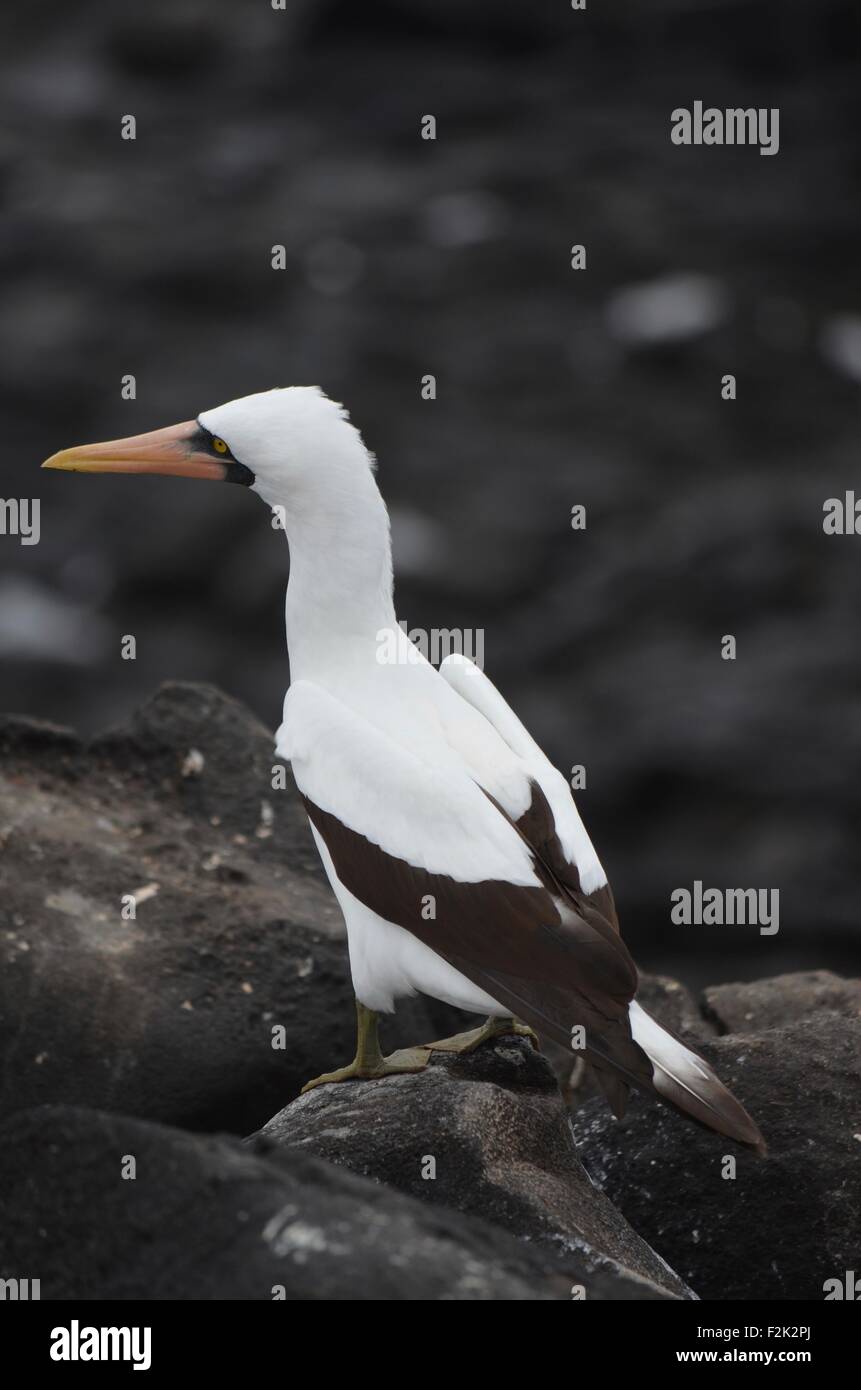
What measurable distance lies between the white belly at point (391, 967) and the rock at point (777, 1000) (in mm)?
1746

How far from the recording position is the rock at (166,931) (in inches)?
266

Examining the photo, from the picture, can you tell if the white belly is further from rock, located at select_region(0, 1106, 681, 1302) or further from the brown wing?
rock, located at select_region(0, 1106, 681, 1302)

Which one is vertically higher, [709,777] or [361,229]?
[361,229]

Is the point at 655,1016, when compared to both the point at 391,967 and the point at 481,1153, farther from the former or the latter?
the point at 481,1153

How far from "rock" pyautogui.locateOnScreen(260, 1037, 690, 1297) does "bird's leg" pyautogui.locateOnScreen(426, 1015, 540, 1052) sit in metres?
0.26

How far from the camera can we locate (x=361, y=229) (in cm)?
1845

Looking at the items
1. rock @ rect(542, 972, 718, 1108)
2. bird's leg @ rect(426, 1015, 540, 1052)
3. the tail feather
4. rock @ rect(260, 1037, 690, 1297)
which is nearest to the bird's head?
bird's leg @ rect(426, 1015, 540, 1052)

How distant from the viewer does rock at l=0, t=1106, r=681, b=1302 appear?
Result: 4.22 m

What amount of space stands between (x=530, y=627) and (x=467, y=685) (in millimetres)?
8136

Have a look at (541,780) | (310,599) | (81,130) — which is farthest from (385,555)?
(81,130)

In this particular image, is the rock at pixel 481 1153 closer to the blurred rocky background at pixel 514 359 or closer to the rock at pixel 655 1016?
the rock at pixel 655 1016

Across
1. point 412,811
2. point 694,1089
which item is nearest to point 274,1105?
point 412,811

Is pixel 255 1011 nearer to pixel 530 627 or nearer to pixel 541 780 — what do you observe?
pixel 541 780
